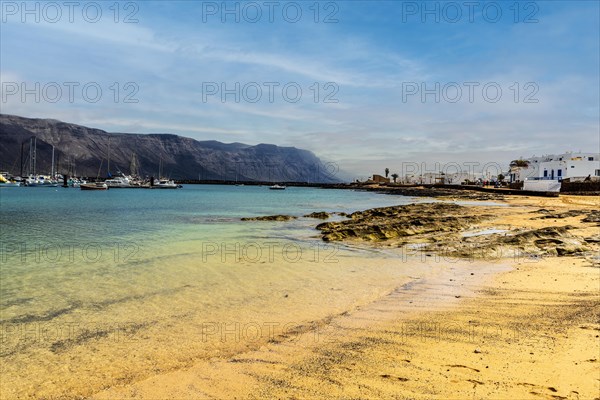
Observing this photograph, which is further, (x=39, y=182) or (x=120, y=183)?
(x=39, y=182)

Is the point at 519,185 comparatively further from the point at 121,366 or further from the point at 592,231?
the point at 121,366

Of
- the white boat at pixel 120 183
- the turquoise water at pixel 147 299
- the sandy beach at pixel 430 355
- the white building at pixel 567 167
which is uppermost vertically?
the white building at pixel 567 167

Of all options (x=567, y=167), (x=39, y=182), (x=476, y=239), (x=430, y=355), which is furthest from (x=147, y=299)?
(x=39, y=182)

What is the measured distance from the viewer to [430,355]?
19.6 feet

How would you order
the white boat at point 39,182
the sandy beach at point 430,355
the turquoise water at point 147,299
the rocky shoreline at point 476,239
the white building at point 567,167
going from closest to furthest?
the sandy beach at point 430,355 < the turquoise water at point 147,299 < the rocky shoreline at point 476,239 < the white building at point 567,167 < the white boat at point 39,182

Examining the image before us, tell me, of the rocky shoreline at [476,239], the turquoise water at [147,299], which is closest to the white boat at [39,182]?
the turquoise water at [147,299]

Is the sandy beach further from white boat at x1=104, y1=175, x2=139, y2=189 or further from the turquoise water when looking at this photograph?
white boat at x1=104, y1=175, x2=139, y2=189

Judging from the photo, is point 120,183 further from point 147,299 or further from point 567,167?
point 147,299

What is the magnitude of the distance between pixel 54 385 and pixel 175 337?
6.97ft

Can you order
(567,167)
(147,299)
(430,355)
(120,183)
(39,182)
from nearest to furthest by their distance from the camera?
(430,355) → (147,299) → (567,167) → (120,183) → (39,182)

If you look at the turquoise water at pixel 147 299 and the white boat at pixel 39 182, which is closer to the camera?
the turquoise water at pixel 147 299

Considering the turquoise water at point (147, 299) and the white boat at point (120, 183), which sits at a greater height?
the white boat at point (120, 183)

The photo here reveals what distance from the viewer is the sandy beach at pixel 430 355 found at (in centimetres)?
498

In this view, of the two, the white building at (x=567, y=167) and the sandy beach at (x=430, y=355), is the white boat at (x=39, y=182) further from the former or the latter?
the sandy beach at (x=430, y=355)
